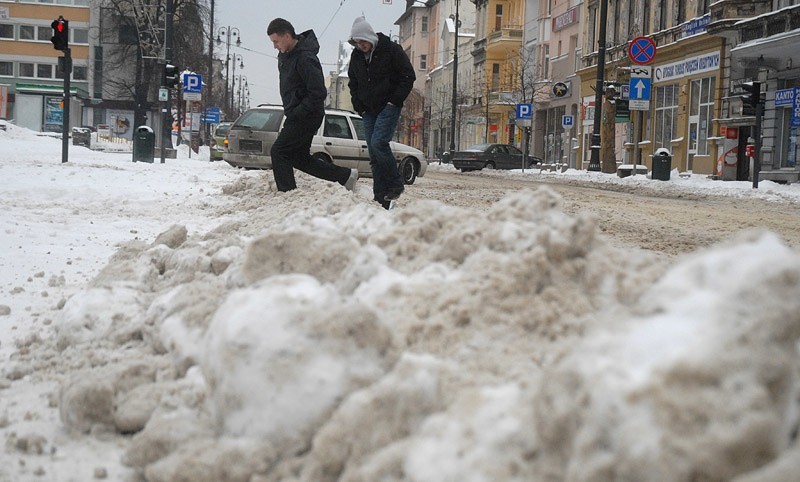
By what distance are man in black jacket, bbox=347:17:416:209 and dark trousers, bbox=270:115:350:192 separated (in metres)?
0.56

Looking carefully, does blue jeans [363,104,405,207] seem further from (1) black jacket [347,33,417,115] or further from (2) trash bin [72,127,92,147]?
(2) trash bin [72,127,92,147]

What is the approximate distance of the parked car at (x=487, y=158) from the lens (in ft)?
134

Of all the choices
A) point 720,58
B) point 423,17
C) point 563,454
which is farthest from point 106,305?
point 423,17

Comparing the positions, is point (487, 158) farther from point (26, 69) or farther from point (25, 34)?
point (25, 34)

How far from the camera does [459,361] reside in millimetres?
2693

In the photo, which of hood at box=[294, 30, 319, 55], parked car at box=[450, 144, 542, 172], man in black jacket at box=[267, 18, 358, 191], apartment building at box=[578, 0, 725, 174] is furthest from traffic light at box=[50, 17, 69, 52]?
parked car at box=[450, 144, 542, 172]

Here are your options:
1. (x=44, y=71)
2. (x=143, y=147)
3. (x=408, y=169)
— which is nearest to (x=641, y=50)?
(x=408, y=169)

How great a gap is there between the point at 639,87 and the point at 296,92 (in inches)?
662

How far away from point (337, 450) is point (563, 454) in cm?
62

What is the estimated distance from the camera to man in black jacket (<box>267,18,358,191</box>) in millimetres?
9711

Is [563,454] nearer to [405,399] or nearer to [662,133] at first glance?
[405,399]

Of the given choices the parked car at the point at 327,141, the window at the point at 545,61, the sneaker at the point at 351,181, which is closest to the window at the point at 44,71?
the window at the point at 545,61

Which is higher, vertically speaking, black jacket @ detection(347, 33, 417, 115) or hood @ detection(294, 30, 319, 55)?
hood @ detection(294, 30, 319, 55)

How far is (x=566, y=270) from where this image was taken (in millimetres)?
3047
